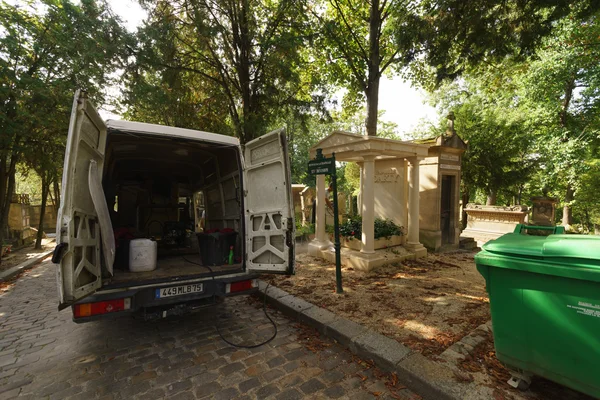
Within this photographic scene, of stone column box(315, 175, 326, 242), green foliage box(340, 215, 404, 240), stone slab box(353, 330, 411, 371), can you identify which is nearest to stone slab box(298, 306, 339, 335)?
stone slab box(353, 330, 411, 371)

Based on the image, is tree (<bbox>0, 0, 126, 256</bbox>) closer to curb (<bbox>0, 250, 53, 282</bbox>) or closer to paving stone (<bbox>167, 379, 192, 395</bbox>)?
curb (<bbox>0, 250, 53, 282</bbox>)

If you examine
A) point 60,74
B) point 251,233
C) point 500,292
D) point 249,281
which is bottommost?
point 249,281

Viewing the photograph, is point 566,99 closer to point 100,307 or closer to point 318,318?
point 318,318

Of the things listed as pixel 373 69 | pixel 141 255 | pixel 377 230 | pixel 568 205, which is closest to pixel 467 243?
pixel 377 230

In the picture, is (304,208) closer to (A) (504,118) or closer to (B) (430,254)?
(B) (430,254)

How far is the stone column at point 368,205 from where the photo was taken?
6117mm

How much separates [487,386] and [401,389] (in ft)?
2.34

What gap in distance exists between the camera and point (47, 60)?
688 centimetres

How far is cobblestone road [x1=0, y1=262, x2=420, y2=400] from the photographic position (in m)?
2.46

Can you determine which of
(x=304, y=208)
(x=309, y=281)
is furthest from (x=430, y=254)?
(x=304, y=208)

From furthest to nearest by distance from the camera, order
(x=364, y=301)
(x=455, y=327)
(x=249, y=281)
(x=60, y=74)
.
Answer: (x=60, y=74)
(x=364, y=301)
(x=249, y=281)
(x=455, y=327)

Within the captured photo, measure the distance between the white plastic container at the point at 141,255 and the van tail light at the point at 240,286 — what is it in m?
1.29

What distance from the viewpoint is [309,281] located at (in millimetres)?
5430

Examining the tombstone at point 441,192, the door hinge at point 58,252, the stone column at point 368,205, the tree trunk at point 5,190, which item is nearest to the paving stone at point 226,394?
the door hinge at point 58,252
